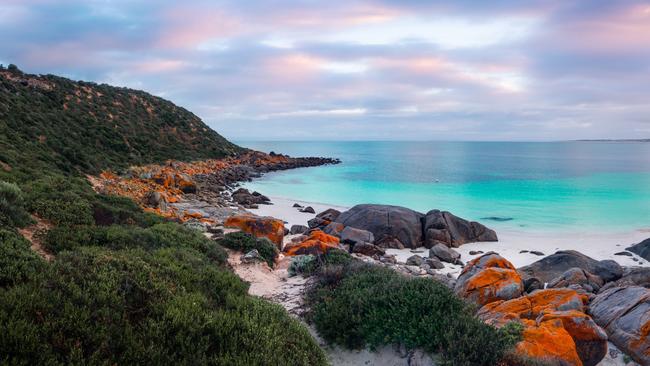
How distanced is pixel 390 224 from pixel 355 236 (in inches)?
129

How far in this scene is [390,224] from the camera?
81.3 feet

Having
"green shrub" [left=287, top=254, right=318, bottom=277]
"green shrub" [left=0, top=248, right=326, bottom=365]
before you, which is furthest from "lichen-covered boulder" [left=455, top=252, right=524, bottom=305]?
"green shrub" [left=0, top=248, right=326, bottom=365]

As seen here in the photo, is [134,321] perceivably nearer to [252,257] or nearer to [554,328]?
[554,328]

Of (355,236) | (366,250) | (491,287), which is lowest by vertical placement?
(366,250)

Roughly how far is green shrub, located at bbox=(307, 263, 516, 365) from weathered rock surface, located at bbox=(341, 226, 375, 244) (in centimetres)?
1158

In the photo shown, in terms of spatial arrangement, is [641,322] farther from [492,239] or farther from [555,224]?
[555,224]

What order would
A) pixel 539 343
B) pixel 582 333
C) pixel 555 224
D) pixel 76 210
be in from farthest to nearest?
pixel 555 224, pixel 76 210, pixel 582 333, pixel 539 343

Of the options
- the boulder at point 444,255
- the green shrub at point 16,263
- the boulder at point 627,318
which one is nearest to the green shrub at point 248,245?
the green shrub at point 16,263

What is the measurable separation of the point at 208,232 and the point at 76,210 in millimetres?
6471

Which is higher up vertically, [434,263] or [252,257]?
[252,257]

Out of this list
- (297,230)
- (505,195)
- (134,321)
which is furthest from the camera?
(505,195)

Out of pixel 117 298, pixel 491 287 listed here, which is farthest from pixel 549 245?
pixel 117 298

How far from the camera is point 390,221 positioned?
984 inches

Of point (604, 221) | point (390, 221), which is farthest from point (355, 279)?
point (604, 221)
